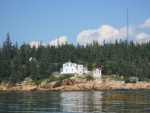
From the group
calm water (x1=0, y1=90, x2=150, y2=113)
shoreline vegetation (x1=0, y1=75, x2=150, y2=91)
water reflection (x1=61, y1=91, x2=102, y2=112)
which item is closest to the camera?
calm water (x1=0, y1=90, x2=150, y2=113)

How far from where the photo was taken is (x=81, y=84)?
124938 mm

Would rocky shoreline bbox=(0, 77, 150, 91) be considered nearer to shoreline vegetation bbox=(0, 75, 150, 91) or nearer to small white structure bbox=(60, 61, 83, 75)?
shoreline vegetation bbox=(0, 75, 150, 91)

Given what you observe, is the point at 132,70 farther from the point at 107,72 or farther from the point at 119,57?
the point at 119,57

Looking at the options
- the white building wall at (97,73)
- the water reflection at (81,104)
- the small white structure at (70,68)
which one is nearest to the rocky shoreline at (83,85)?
the white building wall at (97,73)

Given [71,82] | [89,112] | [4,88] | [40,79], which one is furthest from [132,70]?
[89,112]

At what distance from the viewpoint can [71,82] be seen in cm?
12675

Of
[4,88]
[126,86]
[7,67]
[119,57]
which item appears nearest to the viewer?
[126,86]

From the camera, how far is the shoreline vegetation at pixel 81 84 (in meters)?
123

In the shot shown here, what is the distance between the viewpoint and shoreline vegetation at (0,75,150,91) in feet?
405

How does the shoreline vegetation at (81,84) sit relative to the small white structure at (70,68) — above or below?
below

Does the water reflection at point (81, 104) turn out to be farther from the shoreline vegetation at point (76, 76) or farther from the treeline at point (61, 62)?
the treeline at point (61, 62)

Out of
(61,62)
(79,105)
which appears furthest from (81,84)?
(79,105)

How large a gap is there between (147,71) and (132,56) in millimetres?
20751

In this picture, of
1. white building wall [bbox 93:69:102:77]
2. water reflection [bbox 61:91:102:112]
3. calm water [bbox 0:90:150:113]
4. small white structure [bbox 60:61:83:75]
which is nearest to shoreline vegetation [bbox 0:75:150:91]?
white building wall [bbox 93:69:102:77]
